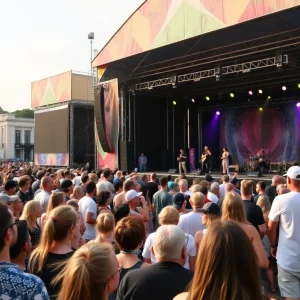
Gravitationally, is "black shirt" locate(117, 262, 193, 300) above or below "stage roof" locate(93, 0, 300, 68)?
below

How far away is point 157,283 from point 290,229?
166cm

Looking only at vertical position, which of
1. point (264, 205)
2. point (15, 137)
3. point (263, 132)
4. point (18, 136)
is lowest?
point (264, 205)

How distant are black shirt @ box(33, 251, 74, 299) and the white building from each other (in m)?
68.5

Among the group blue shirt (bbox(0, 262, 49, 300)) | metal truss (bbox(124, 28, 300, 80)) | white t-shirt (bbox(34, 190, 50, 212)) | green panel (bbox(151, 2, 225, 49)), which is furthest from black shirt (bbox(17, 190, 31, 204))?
metal truss (bbox(124, 28, 300, 80))

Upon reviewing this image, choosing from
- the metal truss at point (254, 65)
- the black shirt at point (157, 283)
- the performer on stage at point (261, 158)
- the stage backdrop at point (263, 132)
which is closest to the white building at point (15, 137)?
the stage backdrop at point (263, 132)

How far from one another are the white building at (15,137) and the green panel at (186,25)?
59.0 meters

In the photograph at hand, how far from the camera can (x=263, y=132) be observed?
19812 mm

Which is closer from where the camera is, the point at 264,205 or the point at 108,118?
the point at 264,205

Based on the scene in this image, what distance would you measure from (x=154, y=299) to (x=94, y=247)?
0.52m

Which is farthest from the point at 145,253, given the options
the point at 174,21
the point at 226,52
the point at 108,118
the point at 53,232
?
the point at 108,118

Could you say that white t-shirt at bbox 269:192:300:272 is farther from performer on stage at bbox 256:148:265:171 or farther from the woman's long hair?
performer on stage at bbox 256:148:265:171

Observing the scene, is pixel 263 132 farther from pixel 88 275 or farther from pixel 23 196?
pixel 88 275

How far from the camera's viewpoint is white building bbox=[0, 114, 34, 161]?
67188 mm

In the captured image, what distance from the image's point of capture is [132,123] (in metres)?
17.6
